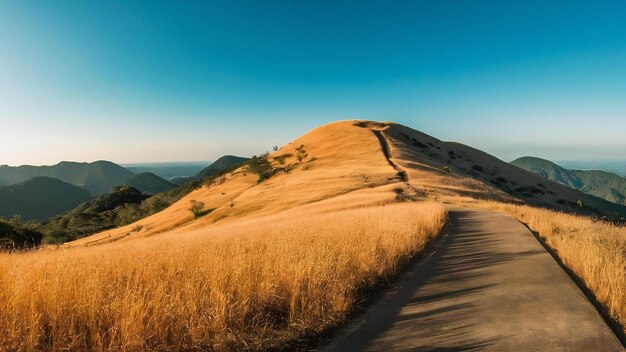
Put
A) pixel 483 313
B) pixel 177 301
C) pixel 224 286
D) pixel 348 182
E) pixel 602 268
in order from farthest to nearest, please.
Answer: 1. pixel 348 182
2. pixel 602 268
3. pixel 224 286
4. pixel 483 313
5. pixel 177 301

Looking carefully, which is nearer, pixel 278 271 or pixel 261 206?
pixel 278 271

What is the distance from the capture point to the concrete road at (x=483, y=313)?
14.6ft

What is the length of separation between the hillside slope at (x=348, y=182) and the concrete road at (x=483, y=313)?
20.3m

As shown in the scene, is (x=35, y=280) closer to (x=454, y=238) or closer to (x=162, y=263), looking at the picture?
(x=162, y=263)

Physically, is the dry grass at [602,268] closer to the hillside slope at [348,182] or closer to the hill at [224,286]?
the hill at [224,286]

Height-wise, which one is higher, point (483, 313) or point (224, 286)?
point (224, 286)

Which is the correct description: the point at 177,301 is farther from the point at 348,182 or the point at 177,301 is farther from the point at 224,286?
the point at 348,182

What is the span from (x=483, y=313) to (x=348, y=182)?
1498 inches

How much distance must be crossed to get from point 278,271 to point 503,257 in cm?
688

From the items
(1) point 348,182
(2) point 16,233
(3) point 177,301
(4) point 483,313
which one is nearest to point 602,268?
(4) point 483,313

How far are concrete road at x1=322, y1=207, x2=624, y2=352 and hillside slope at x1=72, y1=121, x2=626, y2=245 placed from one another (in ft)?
66.6

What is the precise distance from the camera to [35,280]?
4.87 metres

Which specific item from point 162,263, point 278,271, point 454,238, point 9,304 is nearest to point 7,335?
point 9,304

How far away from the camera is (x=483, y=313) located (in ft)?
17.8
